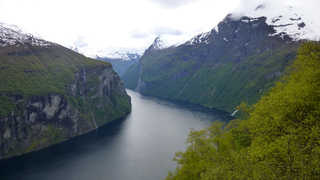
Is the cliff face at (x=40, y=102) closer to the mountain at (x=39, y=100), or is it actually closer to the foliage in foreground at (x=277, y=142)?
the mountain at (x=39, y=100)

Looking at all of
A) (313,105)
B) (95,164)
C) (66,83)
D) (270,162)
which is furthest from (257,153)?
(66,83)

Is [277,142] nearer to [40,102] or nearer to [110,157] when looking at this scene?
[110,157]

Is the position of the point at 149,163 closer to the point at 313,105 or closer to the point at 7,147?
the point at 7,147

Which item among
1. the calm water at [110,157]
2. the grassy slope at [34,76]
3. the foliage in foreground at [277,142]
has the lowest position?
the calm water at [110,157]

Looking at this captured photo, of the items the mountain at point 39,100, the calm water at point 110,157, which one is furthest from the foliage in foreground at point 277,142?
the mountain at point 39,100

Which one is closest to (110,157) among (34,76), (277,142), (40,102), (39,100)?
(40,102)

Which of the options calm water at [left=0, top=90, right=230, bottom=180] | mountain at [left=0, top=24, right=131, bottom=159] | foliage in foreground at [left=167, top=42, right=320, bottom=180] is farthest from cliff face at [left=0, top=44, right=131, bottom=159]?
foliage in foreground at [left=167, top=42, right=320, bottom=180]
